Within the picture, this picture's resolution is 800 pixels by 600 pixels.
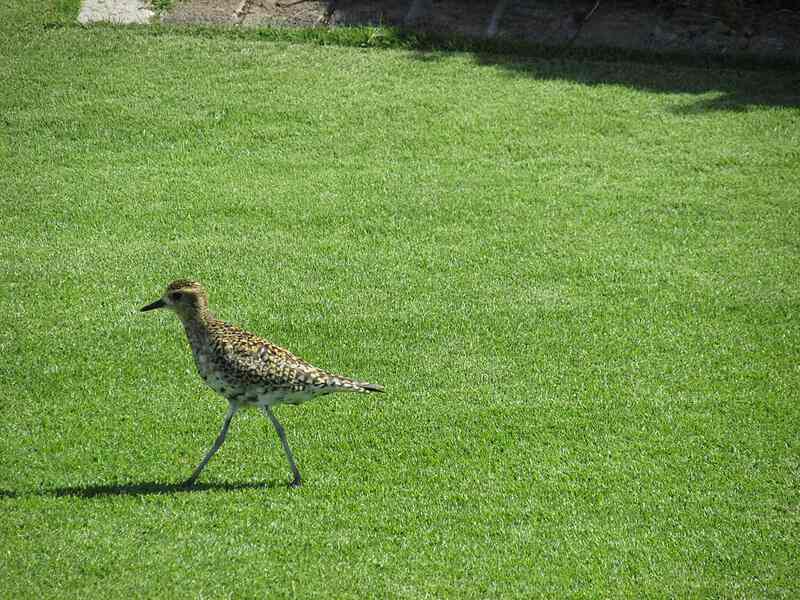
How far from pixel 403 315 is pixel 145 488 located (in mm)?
2633

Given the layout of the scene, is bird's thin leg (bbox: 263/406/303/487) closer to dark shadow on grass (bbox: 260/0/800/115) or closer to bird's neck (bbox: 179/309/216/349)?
bird's neck (bbox: 179/309/216/349)

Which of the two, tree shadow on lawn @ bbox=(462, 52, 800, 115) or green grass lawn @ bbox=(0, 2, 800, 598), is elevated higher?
tree shadow on lawn @ bbox=(462, 52, 800, 115)

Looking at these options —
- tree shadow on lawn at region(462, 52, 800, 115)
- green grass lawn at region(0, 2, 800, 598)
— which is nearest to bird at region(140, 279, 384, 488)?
green grass lawn at region(0, 2, 800, 598)

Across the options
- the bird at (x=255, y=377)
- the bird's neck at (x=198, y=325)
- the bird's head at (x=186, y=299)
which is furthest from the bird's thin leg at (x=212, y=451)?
the bird's head at (x=186, y=299)

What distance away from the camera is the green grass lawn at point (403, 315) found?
627 centimetres

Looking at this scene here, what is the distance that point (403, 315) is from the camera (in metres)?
8.51

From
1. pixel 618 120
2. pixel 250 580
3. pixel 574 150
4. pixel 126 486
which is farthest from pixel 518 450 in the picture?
pixel 618 120

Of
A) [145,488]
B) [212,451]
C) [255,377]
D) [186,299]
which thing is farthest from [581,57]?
[145,488]

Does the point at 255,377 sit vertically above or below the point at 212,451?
above

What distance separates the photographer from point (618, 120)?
11516mm

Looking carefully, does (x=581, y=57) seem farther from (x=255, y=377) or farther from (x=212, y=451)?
(x=212, y=451)

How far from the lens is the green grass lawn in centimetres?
627

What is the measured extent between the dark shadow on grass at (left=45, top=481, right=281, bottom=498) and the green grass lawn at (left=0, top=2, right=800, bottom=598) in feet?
0.11

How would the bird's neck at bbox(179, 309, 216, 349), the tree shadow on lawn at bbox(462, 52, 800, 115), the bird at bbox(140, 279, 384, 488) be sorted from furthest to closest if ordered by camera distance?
1. the tree shadow on lawn at bbox(462, 52, 800, 115)
2. the bird's neck at bbox(179, 309, 216, 349)
3. the bird at bbox(140, 279, 384, 488)
